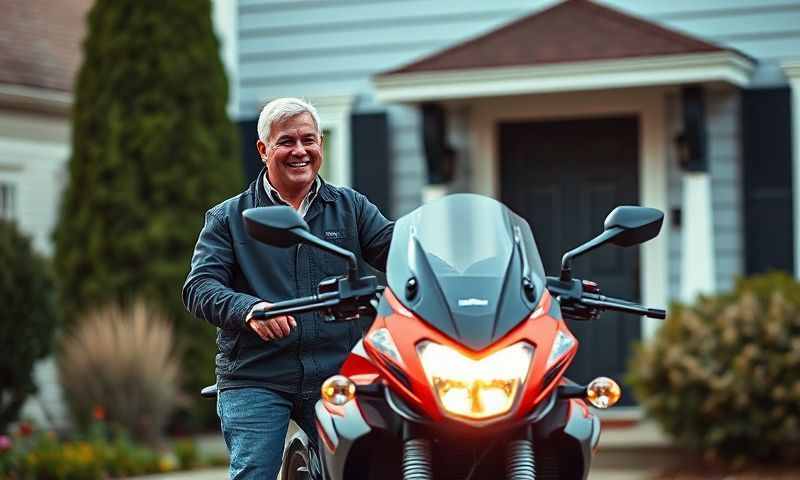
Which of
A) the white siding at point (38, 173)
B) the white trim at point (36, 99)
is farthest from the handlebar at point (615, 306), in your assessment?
the white trim at point (36, 99)

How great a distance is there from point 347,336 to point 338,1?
844cm

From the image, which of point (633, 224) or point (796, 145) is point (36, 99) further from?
point (633, 224)

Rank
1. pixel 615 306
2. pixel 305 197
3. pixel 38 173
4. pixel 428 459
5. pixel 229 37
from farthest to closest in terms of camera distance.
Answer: pixel 38 173 → pixel 229 37 → pixel 305 197 → pixel 615 306 → pixel 428 459

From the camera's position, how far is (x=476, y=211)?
3.62m

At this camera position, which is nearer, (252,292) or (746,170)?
(252,292)

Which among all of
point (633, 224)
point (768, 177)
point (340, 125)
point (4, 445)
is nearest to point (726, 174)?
point (768, 177)

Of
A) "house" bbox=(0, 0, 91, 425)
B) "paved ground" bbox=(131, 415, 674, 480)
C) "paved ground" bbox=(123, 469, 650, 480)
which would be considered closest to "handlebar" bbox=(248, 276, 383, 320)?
"paved ground" bbox=(123, 469, 650, 480)

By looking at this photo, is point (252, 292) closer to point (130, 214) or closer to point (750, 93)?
point (750, 93)

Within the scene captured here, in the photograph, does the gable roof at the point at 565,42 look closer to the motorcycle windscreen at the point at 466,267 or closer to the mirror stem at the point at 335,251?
the motorcycle windscreen at the point at 466,267

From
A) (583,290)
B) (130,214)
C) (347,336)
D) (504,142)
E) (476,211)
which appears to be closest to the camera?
(476,211)

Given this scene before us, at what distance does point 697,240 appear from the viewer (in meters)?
10.8

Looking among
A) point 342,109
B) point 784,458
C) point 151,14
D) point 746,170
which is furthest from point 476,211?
point 151,14

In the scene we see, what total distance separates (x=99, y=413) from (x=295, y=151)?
284 inches

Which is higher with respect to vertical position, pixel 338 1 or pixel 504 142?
pixel 338 1
